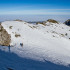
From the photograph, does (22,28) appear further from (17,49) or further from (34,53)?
(34,53)

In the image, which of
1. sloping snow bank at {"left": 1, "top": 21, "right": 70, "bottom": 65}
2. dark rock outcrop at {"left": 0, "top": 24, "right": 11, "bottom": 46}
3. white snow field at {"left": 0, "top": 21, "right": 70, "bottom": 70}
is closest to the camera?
white snow field at {"left": 0, "top": 21, "right": 70, "bottom": 70}

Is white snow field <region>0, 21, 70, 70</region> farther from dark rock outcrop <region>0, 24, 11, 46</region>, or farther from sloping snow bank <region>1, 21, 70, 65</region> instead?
dark rock outcrop <region>0, 24, 11, 46</region>

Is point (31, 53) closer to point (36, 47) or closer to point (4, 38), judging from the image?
point (36, 47)

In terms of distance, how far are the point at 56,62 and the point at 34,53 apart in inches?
192

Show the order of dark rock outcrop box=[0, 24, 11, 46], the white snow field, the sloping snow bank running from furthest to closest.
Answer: dark rock outcrop box=[0, 24, 11, 46], the sloping snow bank, the white snow field

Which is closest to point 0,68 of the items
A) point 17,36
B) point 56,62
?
point 56,62

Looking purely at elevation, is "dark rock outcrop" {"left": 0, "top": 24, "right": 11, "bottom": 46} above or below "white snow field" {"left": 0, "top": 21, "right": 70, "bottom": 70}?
above

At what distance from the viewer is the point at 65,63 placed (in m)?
16.4

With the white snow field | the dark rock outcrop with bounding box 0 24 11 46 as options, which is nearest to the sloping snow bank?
the white snow field

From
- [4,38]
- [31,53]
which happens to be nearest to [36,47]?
[31,53]

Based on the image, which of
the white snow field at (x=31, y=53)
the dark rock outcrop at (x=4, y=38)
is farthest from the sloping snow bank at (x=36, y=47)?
the dark rock outcrop at (x=4, y=38)

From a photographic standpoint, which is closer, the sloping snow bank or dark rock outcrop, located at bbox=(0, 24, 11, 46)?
the sloping snow bank

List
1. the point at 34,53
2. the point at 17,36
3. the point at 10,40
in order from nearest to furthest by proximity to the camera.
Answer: the point at 34,53
the point at 10,40
the point at 17,36

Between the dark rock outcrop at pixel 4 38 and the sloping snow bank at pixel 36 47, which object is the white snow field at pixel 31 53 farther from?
the dark rock outcrop at pixel 4 38
